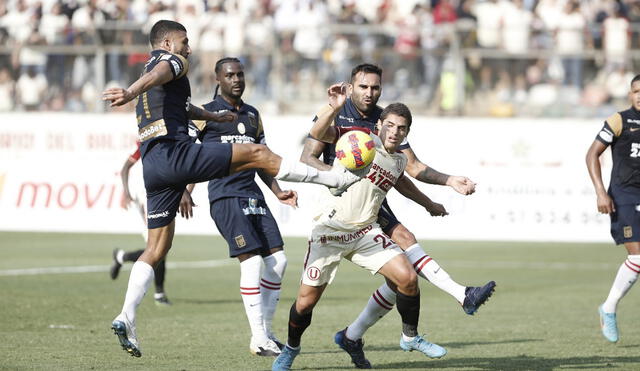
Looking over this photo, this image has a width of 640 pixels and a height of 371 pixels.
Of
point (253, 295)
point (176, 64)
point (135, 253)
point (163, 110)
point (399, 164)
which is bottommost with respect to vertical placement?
point (135, 253)

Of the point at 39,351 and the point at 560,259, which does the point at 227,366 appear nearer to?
the point at 39,351

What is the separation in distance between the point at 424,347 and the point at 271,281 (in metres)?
2.00

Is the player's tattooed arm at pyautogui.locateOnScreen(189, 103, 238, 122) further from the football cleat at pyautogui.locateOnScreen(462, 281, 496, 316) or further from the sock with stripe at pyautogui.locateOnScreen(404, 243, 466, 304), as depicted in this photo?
the football cleat at pyautogui.locateOnScreen(462, 281, 496, 316)

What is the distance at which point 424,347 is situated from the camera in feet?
29.7

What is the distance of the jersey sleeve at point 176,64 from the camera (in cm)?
830

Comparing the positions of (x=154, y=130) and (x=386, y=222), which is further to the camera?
(x=386, y=222)

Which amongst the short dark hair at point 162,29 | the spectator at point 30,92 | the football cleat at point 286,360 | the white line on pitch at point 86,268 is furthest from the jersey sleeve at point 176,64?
the spectator at point 30,92

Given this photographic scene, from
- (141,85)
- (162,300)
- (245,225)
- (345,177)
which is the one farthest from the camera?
(162,300)

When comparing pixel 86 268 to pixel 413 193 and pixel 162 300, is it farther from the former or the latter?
pixel 413 193

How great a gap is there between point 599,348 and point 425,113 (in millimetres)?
13941

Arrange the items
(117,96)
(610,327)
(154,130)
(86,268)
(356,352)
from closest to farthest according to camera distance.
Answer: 1. (117,96)
2. (154,130)
3. (356,352)
4. (610,327)
5. (86,268)

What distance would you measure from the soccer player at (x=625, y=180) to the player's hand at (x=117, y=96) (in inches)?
216

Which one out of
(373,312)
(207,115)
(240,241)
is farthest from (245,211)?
(373,312)

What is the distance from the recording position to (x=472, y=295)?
8.77 m
